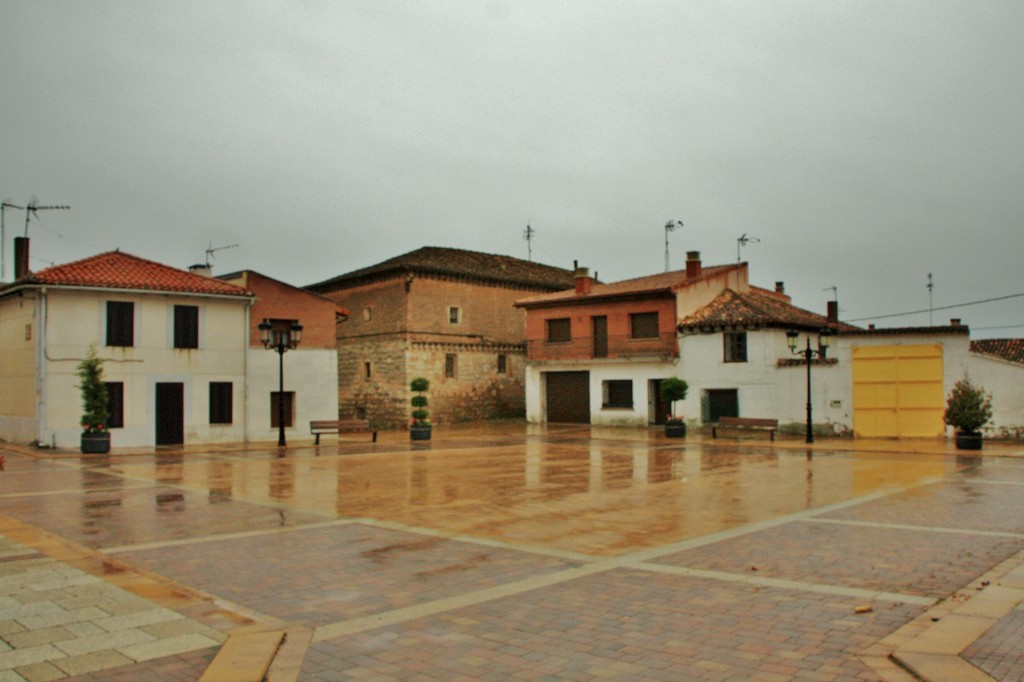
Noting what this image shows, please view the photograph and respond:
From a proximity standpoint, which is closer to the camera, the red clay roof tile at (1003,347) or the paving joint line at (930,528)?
the paving joint line at (930,528)

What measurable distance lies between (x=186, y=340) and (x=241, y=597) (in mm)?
22479

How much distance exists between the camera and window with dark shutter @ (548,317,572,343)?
3800cm

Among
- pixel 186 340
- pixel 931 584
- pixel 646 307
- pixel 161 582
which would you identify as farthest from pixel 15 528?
pixel 646 307

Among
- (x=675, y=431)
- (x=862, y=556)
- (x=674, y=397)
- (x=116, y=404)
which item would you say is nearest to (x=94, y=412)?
(x=116, y=404)

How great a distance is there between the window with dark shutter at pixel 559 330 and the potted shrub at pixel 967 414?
1842 centimetres

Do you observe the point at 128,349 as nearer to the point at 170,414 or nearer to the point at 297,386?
the point at 170,414

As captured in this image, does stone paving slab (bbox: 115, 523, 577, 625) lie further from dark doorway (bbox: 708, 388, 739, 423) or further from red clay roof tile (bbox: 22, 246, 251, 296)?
dark doorway (bbox: 708, 388, 739, 423)

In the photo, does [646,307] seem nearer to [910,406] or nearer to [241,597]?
[910,406]

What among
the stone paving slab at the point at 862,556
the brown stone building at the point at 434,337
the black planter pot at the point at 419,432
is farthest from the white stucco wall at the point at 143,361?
the stone paving slab at the point at 862,556

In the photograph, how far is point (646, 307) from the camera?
35.0m

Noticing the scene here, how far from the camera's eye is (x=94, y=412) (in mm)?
22188

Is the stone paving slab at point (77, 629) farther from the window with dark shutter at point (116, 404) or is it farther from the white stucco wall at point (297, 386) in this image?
the white stucco wall at point (297, 386)

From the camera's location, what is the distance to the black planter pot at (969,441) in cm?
2170

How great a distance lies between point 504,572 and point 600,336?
1168 inches
